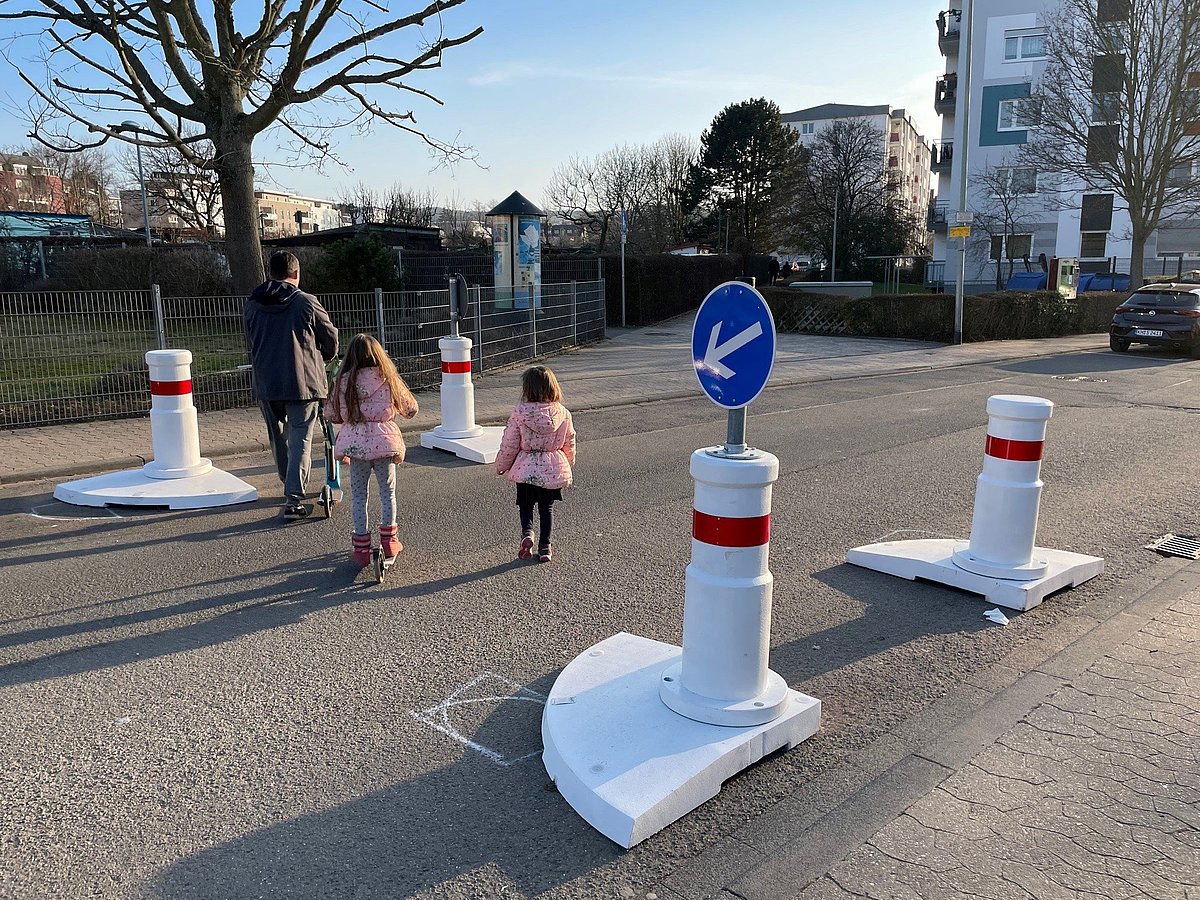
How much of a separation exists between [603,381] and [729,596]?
12505 millimetres

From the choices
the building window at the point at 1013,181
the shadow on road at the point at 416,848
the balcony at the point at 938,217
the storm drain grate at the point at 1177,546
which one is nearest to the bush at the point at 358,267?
the storm drain grate at the point at 1177,546

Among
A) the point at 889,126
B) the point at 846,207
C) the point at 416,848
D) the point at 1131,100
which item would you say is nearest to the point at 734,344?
the point at 416,848

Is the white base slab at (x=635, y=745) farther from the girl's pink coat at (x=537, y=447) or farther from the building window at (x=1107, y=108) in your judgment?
the building window at (x=1107, y=108)

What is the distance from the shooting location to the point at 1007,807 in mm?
3143

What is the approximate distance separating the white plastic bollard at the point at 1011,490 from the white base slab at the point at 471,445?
195 inches

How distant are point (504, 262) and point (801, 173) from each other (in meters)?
33.1

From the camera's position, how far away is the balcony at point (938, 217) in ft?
186

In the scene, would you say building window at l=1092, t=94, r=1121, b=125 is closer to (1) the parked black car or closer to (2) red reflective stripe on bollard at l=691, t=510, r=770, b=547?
(1) the parked black car

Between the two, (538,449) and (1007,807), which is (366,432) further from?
(1007,807)

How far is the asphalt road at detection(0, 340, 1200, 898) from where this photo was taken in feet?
9.40

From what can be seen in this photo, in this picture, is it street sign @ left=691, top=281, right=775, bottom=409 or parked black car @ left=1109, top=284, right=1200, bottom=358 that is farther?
parked black car @ left=1109, top=284, right=1200, bottom=358

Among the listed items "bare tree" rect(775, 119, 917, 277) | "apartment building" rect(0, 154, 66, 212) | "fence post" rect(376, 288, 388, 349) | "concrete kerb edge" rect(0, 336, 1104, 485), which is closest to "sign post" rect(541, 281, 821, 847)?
"concrete kerb edge" rect(0, 336, 1104, 485)

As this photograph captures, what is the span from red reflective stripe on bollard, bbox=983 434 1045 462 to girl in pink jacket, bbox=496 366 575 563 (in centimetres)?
259

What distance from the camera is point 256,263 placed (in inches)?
525
